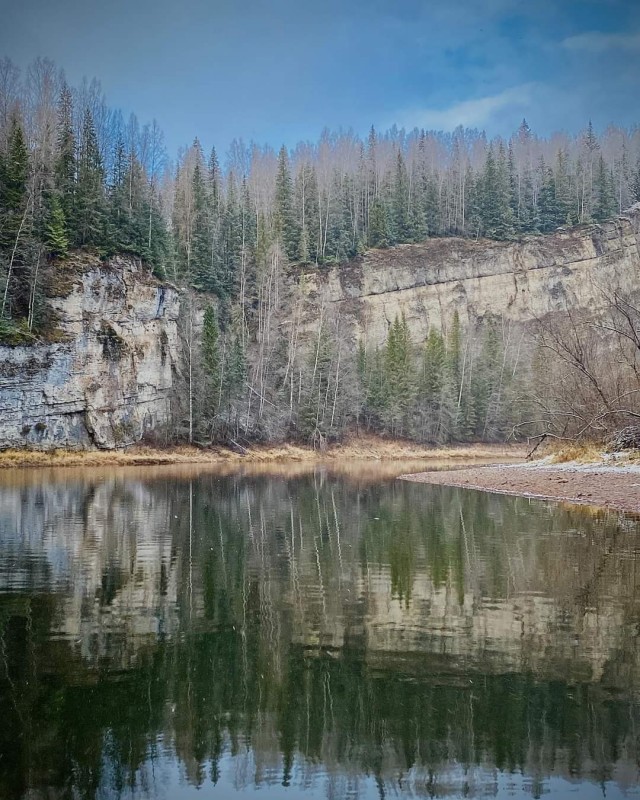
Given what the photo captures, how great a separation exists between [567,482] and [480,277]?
68.2 meters

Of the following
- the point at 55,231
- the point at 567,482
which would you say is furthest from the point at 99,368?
the point at 567,482

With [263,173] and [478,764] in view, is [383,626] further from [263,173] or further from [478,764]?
[263,173]

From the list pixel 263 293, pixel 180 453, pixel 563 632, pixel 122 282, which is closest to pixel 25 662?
pixel 563 632

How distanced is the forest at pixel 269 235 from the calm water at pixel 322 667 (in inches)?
1527

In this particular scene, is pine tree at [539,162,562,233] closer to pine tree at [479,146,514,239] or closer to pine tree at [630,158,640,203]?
pine tree at [479,146,514,239]

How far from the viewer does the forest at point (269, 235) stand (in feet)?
186

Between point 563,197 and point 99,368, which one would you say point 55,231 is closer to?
point 99,368

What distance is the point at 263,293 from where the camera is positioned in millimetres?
75875

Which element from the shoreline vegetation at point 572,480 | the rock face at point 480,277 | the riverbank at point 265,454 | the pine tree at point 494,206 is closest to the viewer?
the shoreline vegetation at point 572,480

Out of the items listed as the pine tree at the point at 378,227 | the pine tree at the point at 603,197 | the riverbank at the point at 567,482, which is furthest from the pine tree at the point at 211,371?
the pine tree at the point at 603,197

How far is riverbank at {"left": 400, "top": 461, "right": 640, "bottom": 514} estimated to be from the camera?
878 inches

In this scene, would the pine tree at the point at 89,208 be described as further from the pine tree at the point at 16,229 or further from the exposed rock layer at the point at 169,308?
the pine tree at the point at 16,229

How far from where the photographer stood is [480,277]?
301ft

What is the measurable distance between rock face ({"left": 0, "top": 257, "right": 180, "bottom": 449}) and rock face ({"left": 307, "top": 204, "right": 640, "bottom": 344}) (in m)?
30.0
